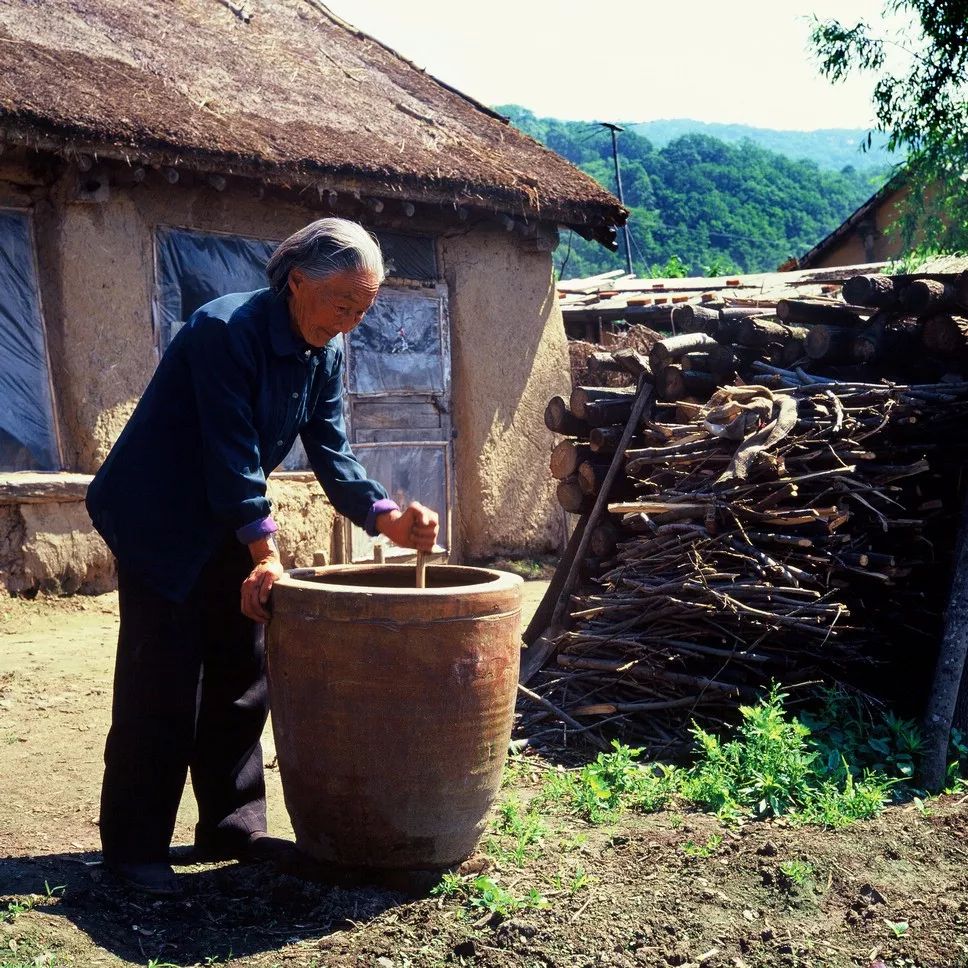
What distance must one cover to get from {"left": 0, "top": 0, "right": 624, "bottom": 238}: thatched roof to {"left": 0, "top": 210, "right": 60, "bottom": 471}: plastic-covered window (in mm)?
806

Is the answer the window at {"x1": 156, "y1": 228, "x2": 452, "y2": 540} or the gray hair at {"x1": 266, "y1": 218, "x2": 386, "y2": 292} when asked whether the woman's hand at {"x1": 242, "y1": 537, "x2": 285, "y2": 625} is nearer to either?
the gray hair at {"x1": 266, "y1": 218, "x2": 386, "y2": 292}

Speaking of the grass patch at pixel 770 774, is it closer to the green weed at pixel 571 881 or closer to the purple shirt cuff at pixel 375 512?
the green weed at pixel 571 881

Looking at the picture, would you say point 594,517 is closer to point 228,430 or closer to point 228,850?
point 228,850

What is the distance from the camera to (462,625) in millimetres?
3148

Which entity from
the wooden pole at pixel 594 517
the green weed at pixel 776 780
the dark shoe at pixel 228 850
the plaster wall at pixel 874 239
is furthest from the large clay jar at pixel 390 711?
the plaster wall at pixel 874 239

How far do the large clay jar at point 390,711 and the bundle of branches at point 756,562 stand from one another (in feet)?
5.79

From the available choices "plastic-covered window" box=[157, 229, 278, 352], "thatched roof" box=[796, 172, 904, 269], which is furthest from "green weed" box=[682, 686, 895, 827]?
"thatched roof" box=[796, 172, 904, 269]

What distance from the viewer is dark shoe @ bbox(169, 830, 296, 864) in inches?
139

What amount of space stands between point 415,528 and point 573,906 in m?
1.09

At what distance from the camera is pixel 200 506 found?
3334 millimetres

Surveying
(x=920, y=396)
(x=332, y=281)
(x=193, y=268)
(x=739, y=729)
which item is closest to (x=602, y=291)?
(x=193, y=268)

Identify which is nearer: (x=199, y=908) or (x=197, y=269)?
(x=199, y=908)

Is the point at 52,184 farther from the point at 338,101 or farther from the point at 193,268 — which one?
the point at 338,101

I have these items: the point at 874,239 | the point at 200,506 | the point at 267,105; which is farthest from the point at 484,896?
the point at 874,239
